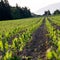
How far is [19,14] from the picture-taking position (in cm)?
9056

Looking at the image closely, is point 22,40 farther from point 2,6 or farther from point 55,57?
point 2,6

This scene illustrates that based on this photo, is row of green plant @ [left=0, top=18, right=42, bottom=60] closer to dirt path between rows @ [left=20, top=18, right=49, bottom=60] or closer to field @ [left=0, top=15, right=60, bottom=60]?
field @ [left=0, top=15, right=60, bottom=60]

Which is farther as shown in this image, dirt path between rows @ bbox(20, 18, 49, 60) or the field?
dirt path between rows @ bbox(20, 18, 49, 60)

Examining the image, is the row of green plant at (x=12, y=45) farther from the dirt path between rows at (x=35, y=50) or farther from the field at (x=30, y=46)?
the dirt path between rows at (x=35, y=50)

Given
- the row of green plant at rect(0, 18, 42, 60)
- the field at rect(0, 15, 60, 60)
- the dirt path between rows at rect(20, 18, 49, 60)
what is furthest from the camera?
the dirt path between rows at rect(20, 18, 49, 60)

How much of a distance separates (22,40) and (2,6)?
6452cm

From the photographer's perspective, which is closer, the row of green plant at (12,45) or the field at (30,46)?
the field at (30,46)

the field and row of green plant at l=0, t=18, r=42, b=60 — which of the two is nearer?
the field

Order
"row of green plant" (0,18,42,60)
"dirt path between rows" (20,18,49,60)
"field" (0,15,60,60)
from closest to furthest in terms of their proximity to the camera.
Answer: "field" (0,15,60,60) → "row of green plant" (0,18,42,60) → "dirt path between rows" (20,18,49,60)

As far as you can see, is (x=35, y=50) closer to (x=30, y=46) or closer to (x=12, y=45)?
(x=12, y=45)

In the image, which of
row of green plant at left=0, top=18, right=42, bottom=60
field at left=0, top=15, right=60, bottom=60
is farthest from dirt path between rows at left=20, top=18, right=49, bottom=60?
row of green plant at left=0, top=18, right=42, bottom=60

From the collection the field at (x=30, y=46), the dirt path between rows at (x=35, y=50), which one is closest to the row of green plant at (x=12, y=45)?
the field at (x=30, y=46)

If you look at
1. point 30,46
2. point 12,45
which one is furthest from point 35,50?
point 30,46

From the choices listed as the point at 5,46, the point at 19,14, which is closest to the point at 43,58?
the point at 5,46
